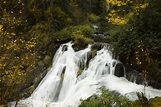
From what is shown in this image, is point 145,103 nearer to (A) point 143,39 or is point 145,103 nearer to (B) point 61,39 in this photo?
(A) point 143,39

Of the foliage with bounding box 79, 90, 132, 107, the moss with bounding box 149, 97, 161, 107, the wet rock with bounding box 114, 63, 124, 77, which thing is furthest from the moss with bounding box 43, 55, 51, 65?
the moss with bounding box 149, 97, 161, 107

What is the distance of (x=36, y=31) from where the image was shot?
1769 centimetres

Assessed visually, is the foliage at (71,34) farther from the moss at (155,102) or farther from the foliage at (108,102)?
the moss at (155,102)

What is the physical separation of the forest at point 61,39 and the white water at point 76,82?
600 millimetres

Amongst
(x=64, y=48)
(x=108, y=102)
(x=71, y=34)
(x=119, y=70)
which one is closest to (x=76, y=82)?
(x=119, y=70)

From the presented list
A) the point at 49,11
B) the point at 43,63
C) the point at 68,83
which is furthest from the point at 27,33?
the point at 68,83

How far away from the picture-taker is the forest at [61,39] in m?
8.33

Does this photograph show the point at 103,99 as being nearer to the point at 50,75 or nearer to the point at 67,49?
the point at 50,75

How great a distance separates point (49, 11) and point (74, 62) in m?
6.63

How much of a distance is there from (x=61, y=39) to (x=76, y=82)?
4.52 metres

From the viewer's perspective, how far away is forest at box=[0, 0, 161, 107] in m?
8.33

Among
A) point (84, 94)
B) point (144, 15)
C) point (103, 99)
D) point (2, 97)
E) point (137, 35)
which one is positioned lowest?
point (84, 94)

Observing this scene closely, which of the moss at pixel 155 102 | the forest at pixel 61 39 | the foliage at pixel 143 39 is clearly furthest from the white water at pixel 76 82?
the moss at pixel 155 102

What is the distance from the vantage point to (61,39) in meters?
16.3
